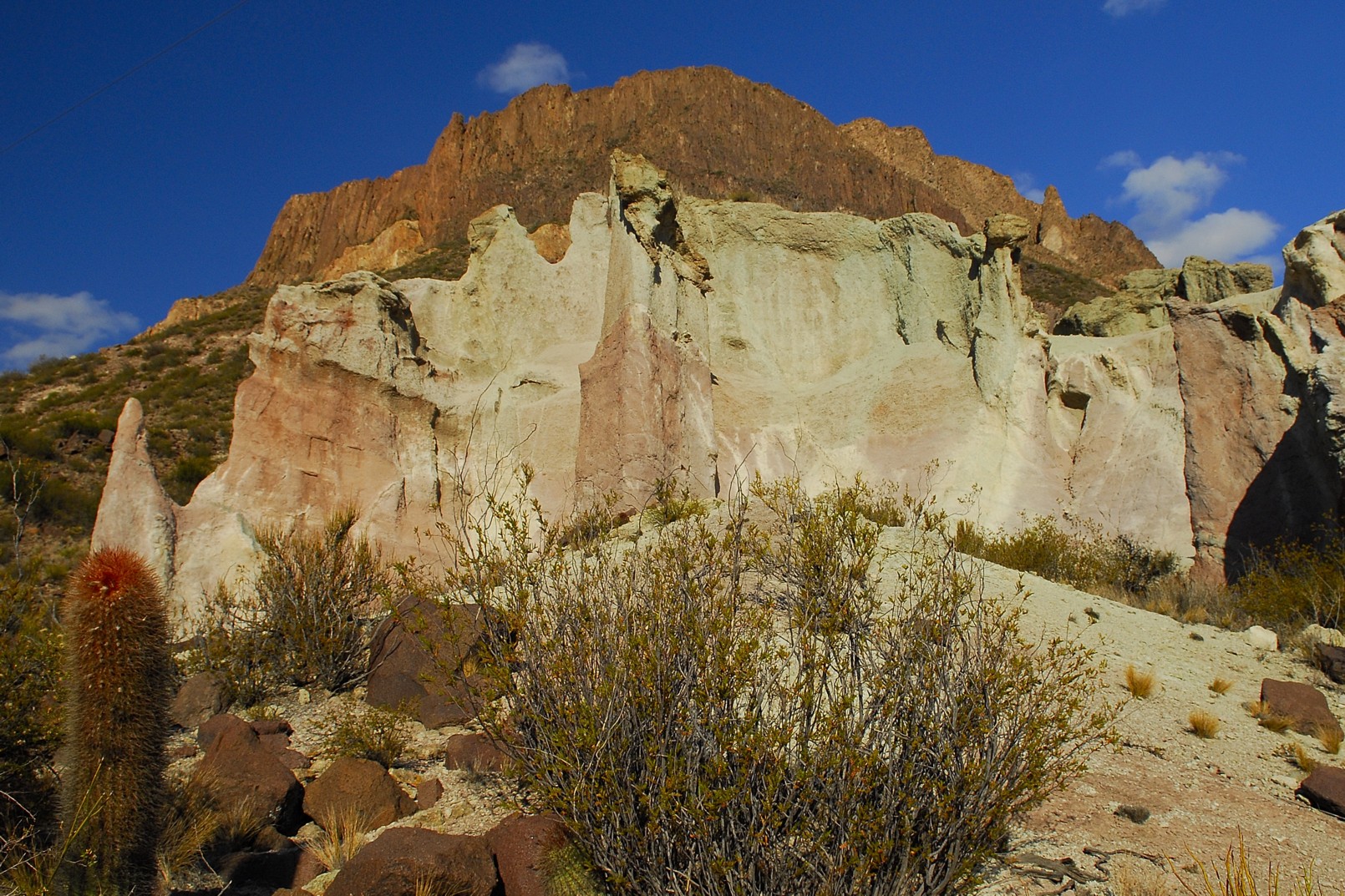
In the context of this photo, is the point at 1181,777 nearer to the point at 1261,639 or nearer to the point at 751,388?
the point at 1261,639

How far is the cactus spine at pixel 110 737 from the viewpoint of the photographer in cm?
372

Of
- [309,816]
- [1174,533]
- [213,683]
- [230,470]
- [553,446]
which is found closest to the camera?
[309,816]

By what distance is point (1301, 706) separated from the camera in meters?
7.37

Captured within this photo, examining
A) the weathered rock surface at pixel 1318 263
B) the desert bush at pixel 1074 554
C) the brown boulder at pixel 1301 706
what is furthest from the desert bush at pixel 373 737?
the weathered rock surface at pixel 1318 263

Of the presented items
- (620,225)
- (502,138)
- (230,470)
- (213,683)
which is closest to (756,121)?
(502,138)

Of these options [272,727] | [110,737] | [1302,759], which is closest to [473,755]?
[272,727]

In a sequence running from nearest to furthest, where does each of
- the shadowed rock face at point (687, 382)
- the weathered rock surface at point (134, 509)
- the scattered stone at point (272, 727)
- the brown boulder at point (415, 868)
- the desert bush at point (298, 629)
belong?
1. the brown boulder at point (415, 868)
2. the scattered stone at point (272, 727)
3. the desert bush at point (298, 629)
4. the weathered rock surface at point (134, 509)
5. the shadowed rock face at point (687, 382)

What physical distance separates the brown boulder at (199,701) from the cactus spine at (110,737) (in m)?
3.87

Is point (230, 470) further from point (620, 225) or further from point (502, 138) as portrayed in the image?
point (502, 138)

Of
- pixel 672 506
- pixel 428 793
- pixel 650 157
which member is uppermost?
pixel 650 157

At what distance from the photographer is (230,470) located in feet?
40.5

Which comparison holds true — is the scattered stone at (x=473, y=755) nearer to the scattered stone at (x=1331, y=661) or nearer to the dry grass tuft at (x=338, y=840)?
the dry grass tuft at (x=338, y=840)

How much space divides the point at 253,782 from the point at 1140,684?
7.34m

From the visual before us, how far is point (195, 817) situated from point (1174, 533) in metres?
13.5
